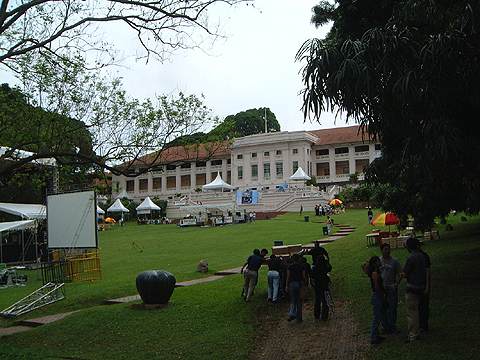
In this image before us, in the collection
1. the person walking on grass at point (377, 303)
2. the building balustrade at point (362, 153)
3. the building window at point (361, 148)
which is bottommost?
the person walking on grass at point (377, 303)

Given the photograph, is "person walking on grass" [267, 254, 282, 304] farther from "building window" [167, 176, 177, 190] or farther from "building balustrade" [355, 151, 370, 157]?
"building window" [167, 176, 177, 190]

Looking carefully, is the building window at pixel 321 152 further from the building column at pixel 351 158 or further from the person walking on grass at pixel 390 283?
the person walking on grass at pixel 390 283

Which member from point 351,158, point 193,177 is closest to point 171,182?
point 193,177

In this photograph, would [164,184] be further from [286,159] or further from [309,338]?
[309,338]

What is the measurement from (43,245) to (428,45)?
2323 centimetres

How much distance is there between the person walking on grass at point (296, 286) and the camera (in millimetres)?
11626

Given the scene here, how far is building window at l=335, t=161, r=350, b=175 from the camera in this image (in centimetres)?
7962

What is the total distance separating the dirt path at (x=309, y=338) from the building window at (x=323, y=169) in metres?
70.3

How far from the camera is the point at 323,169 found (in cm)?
8275

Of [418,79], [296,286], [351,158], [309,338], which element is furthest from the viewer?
[351,158]

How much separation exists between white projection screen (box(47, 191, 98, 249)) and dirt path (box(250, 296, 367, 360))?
28.6 ft

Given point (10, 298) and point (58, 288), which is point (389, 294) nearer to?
point (58, 288)

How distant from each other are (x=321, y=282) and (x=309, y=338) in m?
1.28

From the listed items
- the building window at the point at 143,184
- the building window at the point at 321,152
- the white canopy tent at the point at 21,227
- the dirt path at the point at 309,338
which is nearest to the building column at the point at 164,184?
the building window at the point at 143,184
